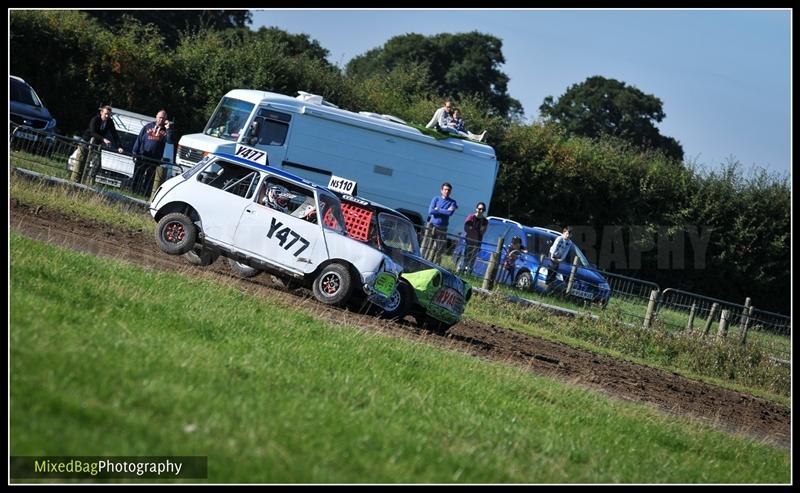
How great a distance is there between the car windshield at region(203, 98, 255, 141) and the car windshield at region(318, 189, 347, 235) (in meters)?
10.6

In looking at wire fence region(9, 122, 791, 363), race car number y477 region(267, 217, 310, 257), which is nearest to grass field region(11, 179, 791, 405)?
wire fence region(9, 122, 791, 363)

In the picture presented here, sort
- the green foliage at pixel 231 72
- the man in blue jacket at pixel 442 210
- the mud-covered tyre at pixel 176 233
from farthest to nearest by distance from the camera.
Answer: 1. the green foliage at pixel 231 72
2. the man in blue jacket at pixel 442 210
3. the mud-covered tyre at pixel 176 233

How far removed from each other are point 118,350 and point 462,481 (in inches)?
107

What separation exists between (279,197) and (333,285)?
159cm

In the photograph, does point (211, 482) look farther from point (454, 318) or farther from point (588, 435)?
point (454, 318)

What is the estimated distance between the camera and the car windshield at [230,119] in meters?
26.0

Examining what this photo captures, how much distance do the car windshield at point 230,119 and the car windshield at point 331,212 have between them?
10.6 meters

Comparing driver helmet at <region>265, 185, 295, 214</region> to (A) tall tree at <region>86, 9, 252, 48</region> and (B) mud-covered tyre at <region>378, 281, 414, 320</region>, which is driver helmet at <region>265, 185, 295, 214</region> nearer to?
(B) mud-covered tyre at <region>378, 281, 414, 320</region>

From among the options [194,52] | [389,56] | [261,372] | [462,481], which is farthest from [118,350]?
[389,56]

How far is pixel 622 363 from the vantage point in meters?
17.9

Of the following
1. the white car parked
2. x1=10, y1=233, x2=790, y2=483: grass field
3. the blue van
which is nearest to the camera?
x1=10, y1=233, x2=790, y2=483: grass field

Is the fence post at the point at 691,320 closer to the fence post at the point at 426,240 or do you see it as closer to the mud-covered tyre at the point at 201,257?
the fence post at the point at 426,240

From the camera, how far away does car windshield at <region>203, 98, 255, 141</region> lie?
85.4ft

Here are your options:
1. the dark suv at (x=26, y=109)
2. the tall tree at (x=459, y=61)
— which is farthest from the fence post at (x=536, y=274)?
the tall tree at (x=459, y=61)
